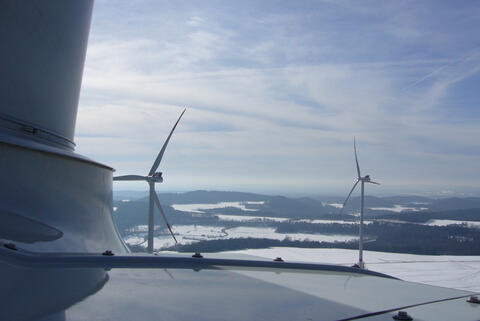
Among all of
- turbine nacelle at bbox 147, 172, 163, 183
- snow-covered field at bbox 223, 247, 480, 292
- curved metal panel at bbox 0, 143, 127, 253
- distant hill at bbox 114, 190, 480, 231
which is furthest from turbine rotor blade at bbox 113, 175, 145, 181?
distant hill at bbox 114, 190, 480, 231

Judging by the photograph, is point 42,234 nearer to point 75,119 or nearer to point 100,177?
point 100,177

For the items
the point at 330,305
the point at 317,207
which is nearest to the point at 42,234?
the point at 330,305

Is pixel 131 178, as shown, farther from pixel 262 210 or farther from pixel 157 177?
pixel 262 210

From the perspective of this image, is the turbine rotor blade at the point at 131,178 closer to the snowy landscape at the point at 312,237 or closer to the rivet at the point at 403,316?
the snowy landscape at the point at 312,237

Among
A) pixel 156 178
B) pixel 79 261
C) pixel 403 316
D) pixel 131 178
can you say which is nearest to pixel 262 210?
pixel 131 178

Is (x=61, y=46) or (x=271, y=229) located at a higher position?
(x=61, y=46)

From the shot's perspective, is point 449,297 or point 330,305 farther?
point 449,297
